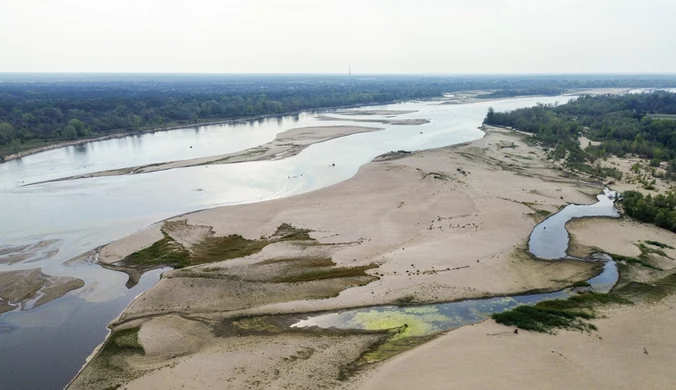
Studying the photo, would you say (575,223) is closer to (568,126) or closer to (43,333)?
(43,333)

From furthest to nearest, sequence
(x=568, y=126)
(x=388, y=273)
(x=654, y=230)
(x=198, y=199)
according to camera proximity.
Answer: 1. (x=568, y=126)
2. (x=198, y=199)
3. (x=654, y=230)
4. (x=388, y=273)

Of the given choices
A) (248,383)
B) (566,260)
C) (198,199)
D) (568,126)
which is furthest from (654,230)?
(568,126)

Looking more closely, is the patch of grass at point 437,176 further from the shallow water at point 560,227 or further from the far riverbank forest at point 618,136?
the far riverbank forest at point 618,136

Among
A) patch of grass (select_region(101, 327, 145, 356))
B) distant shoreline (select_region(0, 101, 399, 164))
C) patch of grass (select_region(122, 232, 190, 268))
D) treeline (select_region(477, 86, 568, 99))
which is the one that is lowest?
patch of grass (select_region(101, 327, 145, 356))

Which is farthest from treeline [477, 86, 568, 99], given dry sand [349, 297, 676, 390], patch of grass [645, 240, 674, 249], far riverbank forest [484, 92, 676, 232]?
dry sand [349, 297, 676, 390]

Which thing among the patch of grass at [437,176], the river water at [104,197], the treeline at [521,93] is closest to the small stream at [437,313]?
the river water at [104,197]

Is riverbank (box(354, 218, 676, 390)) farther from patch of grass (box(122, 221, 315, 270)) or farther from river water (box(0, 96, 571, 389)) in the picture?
river water (box(0, 96, 571, 389))
